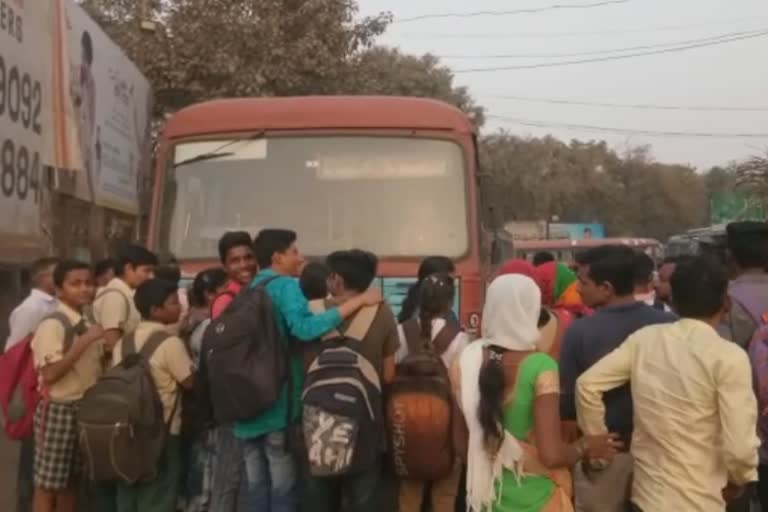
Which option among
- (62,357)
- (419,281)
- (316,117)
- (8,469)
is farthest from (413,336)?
(8,469)

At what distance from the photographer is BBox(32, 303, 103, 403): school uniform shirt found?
6102mm

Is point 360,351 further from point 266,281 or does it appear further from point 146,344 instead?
point 146,344

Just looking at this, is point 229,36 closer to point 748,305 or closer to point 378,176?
point 378,176

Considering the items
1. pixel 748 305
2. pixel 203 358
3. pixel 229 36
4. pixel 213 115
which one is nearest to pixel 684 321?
pixel 748 305

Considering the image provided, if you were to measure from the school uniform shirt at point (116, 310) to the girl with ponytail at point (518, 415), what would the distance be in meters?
2.50

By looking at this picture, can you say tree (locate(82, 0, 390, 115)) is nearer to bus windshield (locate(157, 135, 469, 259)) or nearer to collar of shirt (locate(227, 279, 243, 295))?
bus windshield (locate(157, 135, 469, 259))

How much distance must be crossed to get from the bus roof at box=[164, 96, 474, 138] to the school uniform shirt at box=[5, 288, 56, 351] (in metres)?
2.38

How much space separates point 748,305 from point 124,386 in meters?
2.88

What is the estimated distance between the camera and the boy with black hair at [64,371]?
240 inches

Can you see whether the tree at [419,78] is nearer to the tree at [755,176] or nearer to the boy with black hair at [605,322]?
the tree at [755,176]

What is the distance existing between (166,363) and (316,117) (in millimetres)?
3282

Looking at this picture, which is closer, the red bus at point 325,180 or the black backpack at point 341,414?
the black backpack at point 341,414

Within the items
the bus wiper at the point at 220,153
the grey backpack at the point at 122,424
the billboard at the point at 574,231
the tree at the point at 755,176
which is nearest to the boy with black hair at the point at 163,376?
the grey backpack at the point at 122,424

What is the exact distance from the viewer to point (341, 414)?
203 inches
